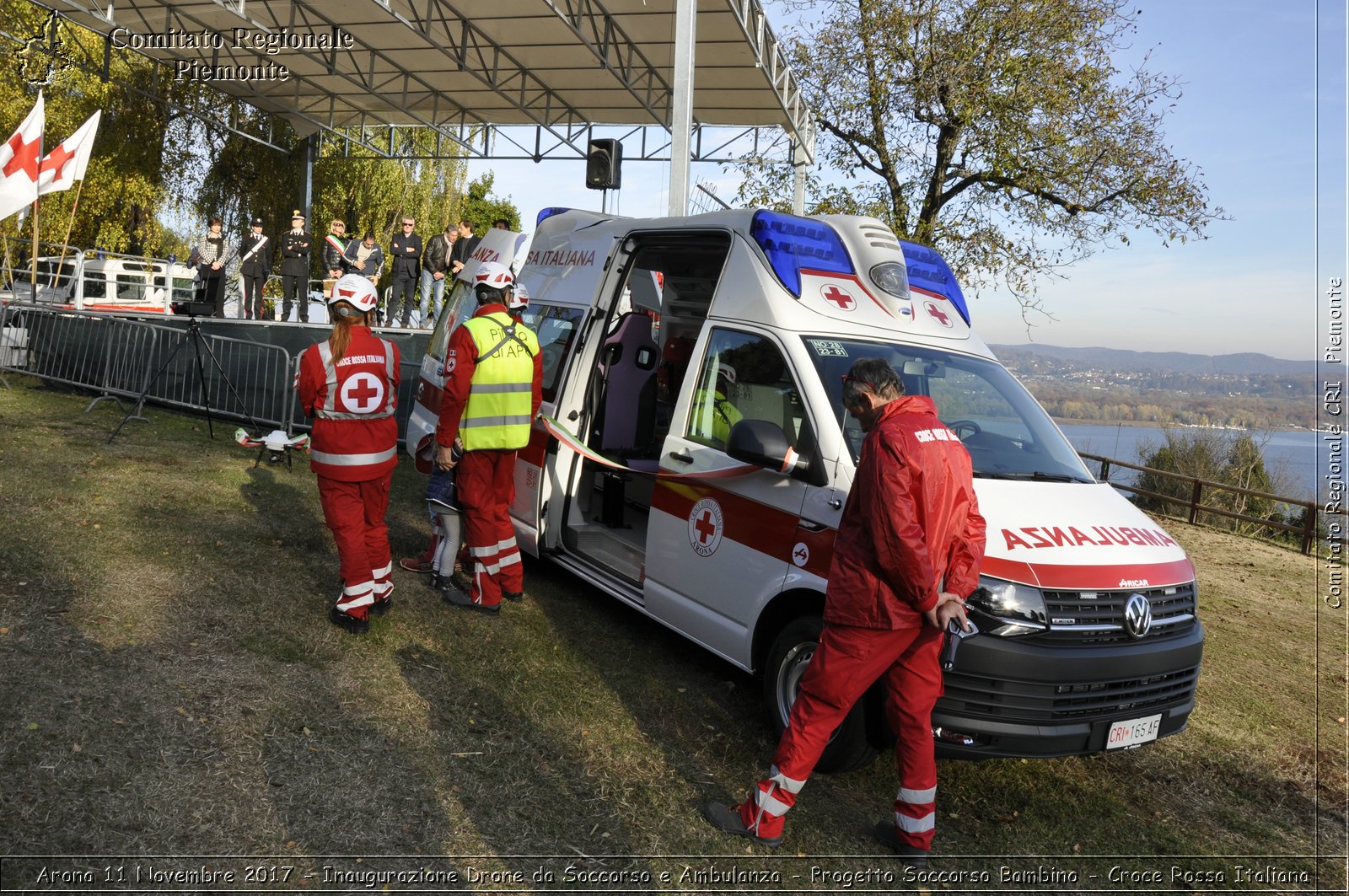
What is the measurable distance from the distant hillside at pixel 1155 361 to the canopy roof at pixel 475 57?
5.90 meters

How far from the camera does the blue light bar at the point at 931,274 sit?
220 inches

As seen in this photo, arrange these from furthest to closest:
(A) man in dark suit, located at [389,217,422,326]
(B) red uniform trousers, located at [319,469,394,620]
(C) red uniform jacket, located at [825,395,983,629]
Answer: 1. (A) man in dark suit, located at [389,217,422,326]
2. (B) red uniform trousers, located at [319,469,394,620]
3. (C) red uniform jacket, located at [825,395,983,629]

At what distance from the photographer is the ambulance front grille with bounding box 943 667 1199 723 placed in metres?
3.80

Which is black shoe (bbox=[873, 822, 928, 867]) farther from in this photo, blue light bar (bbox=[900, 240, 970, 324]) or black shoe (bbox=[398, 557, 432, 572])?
black shoe (bbox=[398, 557, 432, 572])

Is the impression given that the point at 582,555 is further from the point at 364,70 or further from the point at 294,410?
the point at 364,70

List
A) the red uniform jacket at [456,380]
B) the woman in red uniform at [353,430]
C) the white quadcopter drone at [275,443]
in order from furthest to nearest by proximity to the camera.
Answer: the white quadcopter drone at [275,443]
the red uniform jacket at [456,380]
the woman in red uniform at [353,430]

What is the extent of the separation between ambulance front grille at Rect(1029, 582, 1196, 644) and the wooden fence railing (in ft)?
27.5

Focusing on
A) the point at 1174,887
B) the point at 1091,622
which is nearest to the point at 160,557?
the point at 1091,622

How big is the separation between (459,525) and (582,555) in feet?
2.62

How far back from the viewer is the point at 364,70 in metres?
18.7

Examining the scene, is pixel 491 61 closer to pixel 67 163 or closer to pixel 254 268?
pixel 254 268

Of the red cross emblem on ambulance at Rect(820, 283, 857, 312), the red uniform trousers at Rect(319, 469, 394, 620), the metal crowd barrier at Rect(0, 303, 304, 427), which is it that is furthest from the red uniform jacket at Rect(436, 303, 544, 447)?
the metal crowd barrier at Rect(0, 303, 304, 427)

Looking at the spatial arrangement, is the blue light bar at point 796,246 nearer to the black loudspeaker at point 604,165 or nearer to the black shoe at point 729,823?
the black shoe at point 729,823

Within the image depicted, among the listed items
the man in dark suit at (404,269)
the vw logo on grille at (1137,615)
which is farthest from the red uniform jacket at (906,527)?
the man in dark suit at (404,269)
